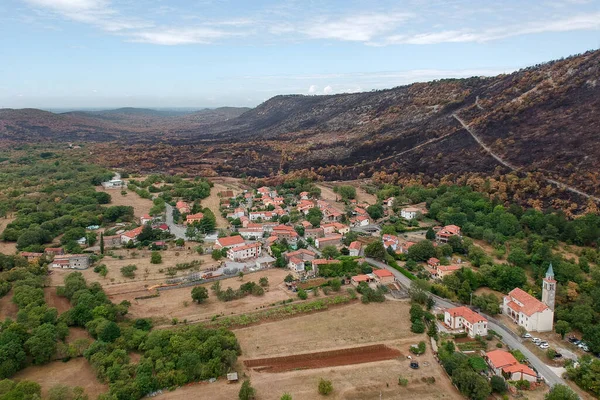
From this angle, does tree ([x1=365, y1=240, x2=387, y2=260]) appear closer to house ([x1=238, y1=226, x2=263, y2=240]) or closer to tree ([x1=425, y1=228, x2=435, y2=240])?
tree ([x1=425, y1=228, x2=435, y2=240])

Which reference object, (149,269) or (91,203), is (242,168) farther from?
(149,269)

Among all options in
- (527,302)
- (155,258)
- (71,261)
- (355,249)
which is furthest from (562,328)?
(71,261)

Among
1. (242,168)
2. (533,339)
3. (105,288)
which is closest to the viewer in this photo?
(533,339)

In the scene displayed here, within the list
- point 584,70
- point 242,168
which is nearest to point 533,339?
point 584,70

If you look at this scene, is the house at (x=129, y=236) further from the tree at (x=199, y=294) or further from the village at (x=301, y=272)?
the tree at (x=199, y=294)

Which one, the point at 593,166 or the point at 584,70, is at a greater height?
the point at 584,70

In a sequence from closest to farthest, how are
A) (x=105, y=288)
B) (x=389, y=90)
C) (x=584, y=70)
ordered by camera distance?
(x=105, y=288), (x=584, y=70), (x=389, y=90)

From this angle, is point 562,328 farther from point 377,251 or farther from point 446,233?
point 446,233
